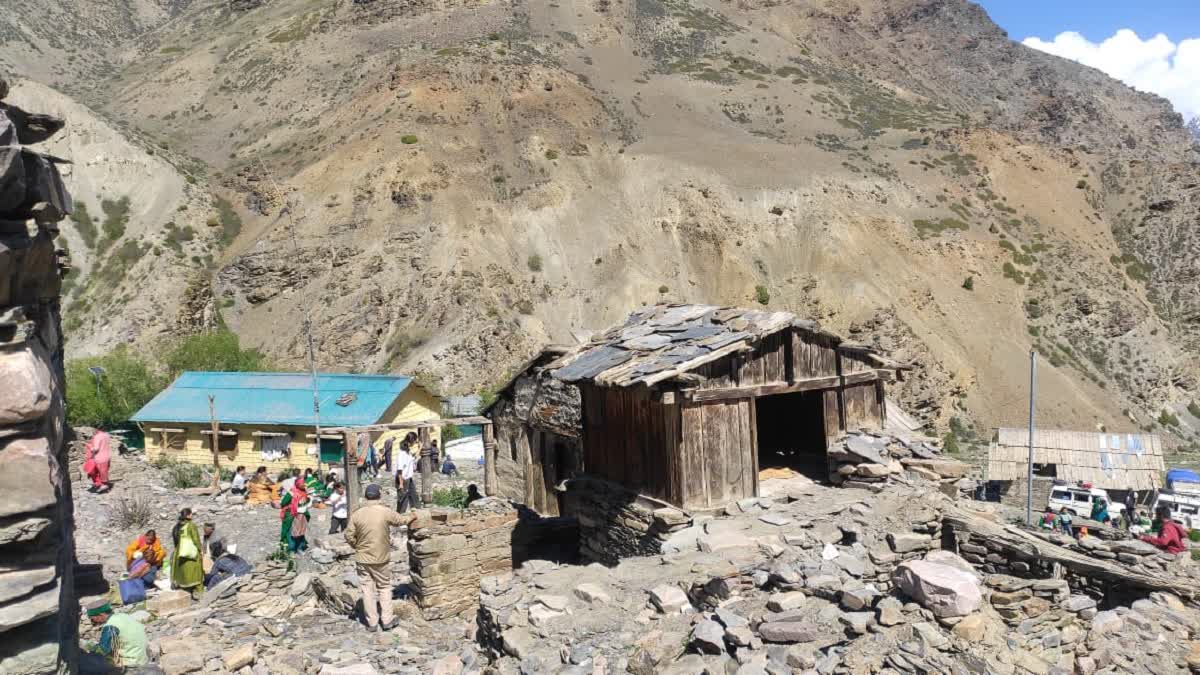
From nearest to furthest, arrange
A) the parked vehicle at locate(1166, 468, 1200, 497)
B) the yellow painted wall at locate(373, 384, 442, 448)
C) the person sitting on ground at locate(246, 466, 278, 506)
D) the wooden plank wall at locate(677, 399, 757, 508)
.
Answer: the wooden plank wall at locate(677, 399, 757, 508) → the person sitting on ground at locate(246, 466, 278, 506) → the parked vehicle at locate(1166, 468, 1200, 497) → the yellow painted wall at locate(373, 384, 442, 448)

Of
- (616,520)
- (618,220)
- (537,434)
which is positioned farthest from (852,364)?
(618,220)

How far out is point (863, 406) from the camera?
14086mm

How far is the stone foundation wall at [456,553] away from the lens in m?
11.1


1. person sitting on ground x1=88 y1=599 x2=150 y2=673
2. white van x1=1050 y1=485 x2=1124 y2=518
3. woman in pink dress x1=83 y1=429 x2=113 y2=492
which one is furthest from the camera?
white van x1=1050 y1=485 x2=1124 y2=518

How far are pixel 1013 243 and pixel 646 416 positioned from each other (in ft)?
154

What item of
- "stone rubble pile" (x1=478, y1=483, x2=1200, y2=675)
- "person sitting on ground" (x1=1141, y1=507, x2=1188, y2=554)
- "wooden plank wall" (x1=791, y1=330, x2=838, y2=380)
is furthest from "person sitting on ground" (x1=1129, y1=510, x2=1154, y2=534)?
"stone rubble pile" (x1=478, y1=483, x2=1200, y2=675)

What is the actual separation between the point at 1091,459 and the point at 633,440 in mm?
21251

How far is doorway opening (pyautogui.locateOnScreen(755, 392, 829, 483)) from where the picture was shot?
15.2 meters

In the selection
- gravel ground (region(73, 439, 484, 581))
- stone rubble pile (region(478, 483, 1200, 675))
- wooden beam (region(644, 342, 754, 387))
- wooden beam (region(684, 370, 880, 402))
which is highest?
wooden beam (region(644, 342, 754, 387))

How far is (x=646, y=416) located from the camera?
40.6 feet

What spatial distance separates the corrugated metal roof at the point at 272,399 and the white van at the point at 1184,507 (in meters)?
24.6

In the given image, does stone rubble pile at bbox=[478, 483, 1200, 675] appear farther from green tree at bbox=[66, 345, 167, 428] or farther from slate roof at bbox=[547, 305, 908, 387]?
green tree at bbox=[66, 345, 167, 428]

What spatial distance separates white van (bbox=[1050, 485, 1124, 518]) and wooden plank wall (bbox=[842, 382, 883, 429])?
12.5 meters

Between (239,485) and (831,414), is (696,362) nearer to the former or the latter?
(831,414)
